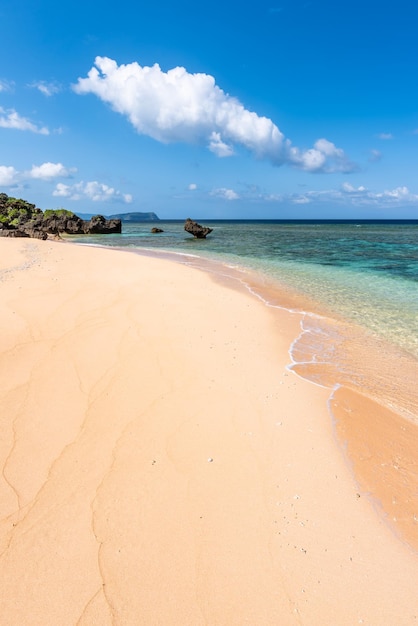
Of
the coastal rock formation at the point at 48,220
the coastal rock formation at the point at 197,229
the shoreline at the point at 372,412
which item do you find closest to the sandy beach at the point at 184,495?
the shoreline at the point at 372,412

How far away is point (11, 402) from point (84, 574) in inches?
111

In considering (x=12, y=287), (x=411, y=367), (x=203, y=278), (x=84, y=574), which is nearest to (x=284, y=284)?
(x=203, y=278)

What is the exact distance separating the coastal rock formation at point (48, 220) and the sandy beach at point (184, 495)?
4582 cm

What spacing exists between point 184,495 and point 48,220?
5941cm

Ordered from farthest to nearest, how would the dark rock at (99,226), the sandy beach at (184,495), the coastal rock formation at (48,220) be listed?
the dark rock at (99,226), the coastal rock formation at (48,220), the sandy beach at (184,495)

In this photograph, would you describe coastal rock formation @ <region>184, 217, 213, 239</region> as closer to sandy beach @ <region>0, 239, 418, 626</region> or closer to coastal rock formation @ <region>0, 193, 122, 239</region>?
coastal rock formation @ <region>0, 193, 122, 239</region>

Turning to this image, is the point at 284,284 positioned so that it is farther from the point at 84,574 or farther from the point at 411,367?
the point at 84,574

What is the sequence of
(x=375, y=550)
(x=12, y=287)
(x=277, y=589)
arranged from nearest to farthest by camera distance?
(x=277, y=589), (x=375, y=550), (x=12, y=287)

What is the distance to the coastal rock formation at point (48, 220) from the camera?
164 feet

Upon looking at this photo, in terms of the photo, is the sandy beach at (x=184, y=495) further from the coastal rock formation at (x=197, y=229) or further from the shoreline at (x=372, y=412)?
the coastal rock formation at (x=197, y=229)

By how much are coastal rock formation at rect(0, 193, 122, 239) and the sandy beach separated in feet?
150

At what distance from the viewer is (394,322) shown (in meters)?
11.0

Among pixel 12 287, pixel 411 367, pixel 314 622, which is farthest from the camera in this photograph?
pixel 12 287

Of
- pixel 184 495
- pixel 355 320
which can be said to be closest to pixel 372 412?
pixel 184 495
